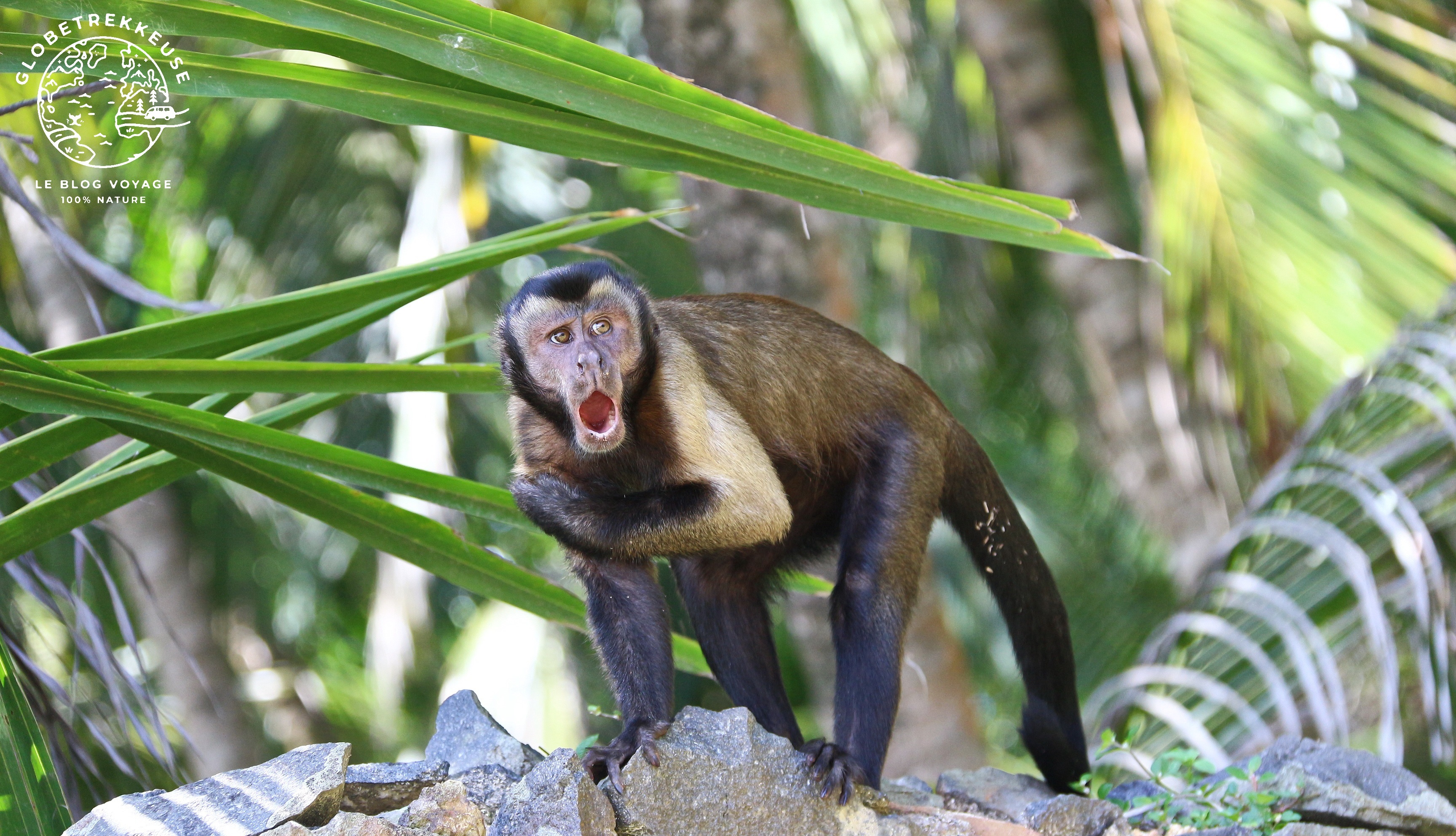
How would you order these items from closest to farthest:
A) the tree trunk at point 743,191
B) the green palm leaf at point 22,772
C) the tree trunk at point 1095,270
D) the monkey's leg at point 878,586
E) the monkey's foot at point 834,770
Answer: the green palm leaf at point 22,772, the monkey's foot at point 834,770, the monkey's leg at point 878,586, the tree trunk at point 743,191, the tree trunk at point 1095,270

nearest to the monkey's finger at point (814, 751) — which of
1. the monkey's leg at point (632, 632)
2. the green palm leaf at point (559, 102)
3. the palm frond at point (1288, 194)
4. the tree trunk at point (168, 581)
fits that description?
the monkey's leg at point (632, 632)

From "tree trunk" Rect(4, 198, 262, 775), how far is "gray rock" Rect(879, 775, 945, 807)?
6729mm

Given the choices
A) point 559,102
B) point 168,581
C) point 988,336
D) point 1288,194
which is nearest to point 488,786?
point 559,102

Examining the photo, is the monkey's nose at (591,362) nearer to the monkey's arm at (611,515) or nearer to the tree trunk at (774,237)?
the monkey's arm at (611,515)

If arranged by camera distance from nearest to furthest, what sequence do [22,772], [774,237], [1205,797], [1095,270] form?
1. [22,772]
2. [1205,797]
3. [774,237]
4. [1095,270]

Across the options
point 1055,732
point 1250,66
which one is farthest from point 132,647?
point 1250,66

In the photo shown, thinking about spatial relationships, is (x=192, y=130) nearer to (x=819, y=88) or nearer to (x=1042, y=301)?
(x=819, y=88)

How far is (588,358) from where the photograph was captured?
333 cm

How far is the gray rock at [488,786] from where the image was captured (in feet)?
8.79

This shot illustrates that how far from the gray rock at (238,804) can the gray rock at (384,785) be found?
0.14 m

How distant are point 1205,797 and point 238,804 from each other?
2.28 m

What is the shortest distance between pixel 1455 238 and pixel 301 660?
15235 millimetres

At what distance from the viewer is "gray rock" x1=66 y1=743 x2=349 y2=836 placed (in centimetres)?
238

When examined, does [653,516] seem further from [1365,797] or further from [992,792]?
[1365,797]
